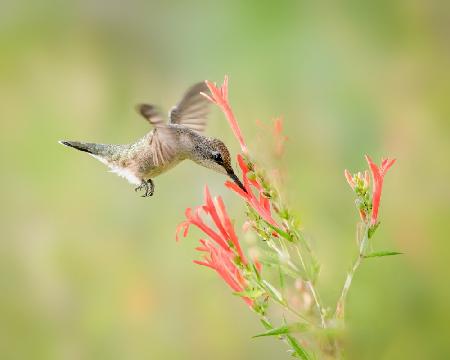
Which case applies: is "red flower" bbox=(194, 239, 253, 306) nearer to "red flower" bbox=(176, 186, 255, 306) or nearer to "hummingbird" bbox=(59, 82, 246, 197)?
"red flower" bbox=(176, 186, 255, 306)

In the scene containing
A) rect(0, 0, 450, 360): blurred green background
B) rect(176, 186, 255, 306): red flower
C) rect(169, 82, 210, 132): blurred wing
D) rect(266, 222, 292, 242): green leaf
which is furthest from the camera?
rect(0, 0, 450, 360): blurred green background

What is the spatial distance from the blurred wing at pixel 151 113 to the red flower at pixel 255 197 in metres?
0.34

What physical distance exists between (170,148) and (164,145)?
21mm

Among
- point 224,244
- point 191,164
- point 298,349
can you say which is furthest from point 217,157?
point 191,164

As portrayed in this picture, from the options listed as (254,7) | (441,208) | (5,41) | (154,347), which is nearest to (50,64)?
(5,41)

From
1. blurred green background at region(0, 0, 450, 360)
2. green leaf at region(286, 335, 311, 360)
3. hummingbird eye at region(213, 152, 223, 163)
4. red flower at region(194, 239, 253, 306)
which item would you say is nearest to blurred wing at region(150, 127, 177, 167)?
hummingbird eye at region(213, 152, 223, 163)

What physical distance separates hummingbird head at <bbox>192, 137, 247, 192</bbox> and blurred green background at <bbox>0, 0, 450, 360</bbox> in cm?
143

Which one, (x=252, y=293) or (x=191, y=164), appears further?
(x=191, y=164)

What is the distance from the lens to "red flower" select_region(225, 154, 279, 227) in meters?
1.69

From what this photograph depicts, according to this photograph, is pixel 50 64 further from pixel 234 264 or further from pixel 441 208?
pixel 234 264

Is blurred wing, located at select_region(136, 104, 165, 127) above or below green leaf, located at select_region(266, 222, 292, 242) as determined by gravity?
above

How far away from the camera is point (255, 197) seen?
1749mm

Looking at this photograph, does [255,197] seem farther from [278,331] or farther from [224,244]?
[278,331]

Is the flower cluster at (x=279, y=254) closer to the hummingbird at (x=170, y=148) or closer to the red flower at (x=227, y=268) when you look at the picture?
Answer: the red flower at (x=227, y=268)
